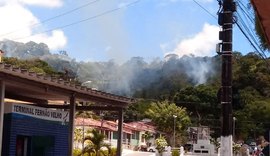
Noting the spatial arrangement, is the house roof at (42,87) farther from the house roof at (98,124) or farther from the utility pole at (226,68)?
the house roof at (98,124)

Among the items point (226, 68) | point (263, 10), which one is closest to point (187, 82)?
point (226, 68)

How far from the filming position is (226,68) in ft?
42.8

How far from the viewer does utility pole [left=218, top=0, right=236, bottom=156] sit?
502 inches

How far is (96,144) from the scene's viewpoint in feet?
99.2

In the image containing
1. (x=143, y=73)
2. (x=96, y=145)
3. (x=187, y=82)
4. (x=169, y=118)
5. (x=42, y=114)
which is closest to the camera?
(x=42, y=114)

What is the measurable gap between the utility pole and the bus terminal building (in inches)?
182

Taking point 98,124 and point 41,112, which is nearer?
point 41,112

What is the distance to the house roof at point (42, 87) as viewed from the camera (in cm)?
1254

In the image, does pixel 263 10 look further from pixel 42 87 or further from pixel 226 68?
pixel 42 87

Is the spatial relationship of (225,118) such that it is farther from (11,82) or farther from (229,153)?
(11,82)

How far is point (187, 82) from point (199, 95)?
846 inches

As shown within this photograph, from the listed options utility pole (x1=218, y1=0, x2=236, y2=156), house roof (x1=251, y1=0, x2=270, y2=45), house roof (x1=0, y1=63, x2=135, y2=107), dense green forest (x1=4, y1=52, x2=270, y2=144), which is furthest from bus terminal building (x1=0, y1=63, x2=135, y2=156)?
dense green forest (x1=4, y1=52, x2=270, y2=144)

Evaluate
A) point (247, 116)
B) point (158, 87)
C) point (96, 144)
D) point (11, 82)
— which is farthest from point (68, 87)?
point (158, 87)

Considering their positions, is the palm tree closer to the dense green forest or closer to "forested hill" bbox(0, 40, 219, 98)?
the dense green forest
